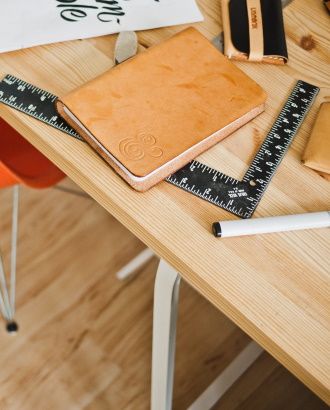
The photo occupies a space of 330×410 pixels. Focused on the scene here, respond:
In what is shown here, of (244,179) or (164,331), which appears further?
(164,331)

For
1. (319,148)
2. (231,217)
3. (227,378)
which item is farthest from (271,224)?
(227,378)

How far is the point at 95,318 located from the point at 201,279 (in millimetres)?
793

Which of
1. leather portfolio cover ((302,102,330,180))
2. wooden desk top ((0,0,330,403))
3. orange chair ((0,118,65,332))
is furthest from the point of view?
orange chair ((0,118,65,332))

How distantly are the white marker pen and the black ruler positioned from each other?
27mm

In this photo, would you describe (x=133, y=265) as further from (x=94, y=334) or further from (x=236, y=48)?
(x=236, y=48)

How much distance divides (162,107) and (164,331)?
0.39 m

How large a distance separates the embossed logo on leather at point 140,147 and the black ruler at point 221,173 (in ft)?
0.16

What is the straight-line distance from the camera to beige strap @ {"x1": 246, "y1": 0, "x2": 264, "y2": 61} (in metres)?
0.85

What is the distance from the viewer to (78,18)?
887mm

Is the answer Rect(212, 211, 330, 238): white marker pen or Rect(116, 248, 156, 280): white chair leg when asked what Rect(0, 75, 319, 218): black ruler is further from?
Rect(116, 248, 156, 280): white chair leg

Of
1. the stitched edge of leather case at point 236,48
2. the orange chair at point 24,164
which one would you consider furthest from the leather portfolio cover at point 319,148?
the orange chair at point 24,164

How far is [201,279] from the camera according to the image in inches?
26.4

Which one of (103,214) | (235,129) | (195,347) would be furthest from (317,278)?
(103,214)

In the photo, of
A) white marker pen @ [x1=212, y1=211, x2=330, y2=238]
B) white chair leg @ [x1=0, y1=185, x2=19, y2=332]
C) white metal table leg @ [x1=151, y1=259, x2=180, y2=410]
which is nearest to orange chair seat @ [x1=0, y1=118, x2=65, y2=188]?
white chair leg @ [x1=0, y1=185, x2=19, y2=332]
